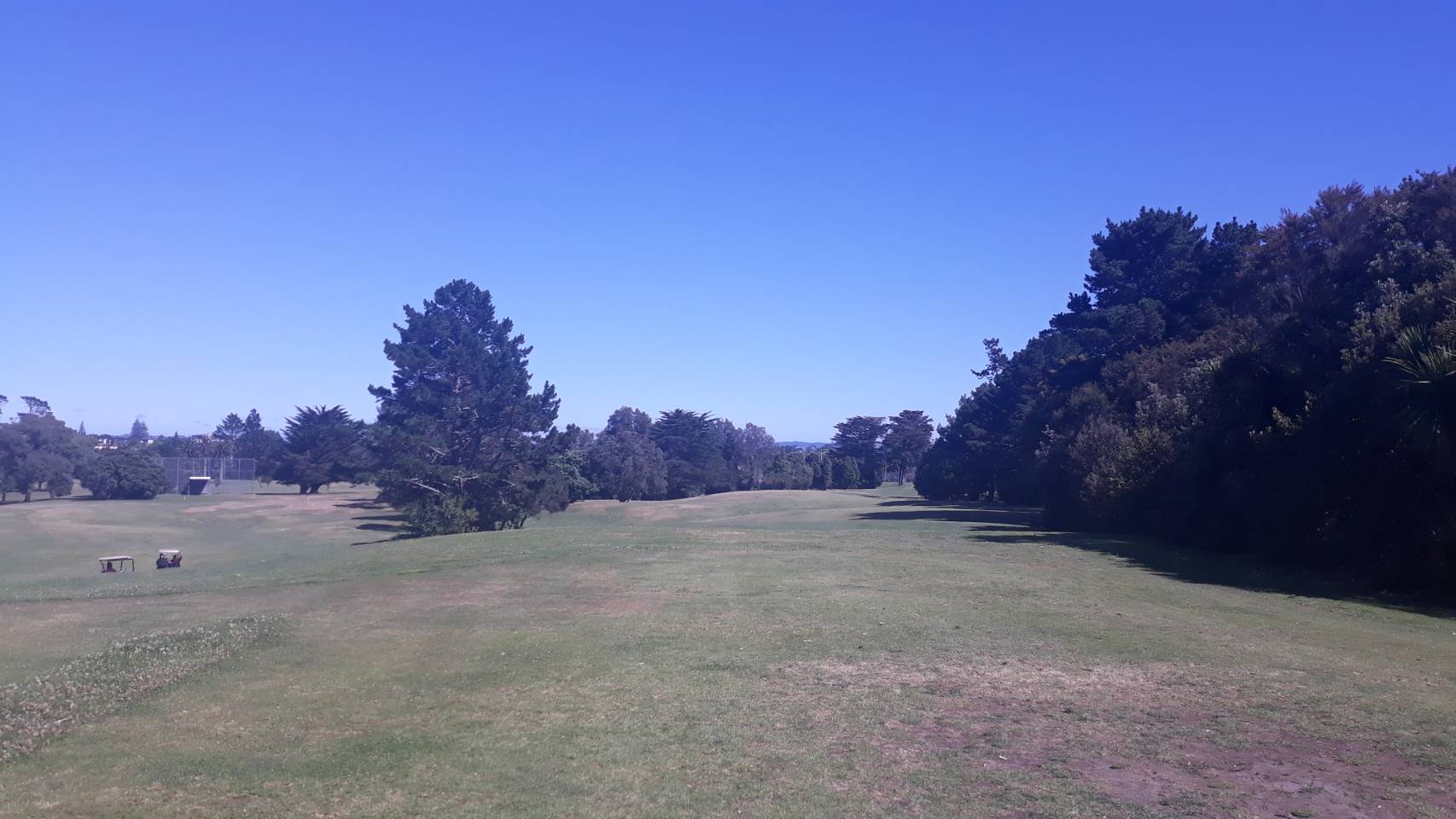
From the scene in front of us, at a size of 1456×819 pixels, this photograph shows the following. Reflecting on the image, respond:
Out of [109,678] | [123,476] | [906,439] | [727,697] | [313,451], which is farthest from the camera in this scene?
[906,439]

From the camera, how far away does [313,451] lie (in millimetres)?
87562

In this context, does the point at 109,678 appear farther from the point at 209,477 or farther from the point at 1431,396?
the point at 209,477

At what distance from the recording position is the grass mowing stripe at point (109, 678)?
33.5 ft

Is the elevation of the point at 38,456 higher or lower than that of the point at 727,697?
higher

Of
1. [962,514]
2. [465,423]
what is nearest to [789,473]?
[465,423]

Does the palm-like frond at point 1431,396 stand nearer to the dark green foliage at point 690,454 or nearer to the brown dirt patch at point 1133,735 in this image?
the brown dirt patch at point 1133,735

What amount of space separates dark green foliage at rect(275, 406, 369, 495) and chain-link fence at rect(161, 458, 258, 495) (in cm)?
484

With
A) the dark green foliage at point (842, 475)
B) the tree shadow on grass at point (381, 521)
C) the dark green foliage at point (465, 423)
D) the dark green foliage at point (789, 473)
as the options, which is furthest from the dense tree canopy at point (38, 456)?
the dark green foliage at point (842, 475)

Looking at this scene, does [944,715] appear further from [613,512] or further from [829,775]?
[613,512]

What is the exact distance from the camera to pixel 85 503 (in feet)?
235

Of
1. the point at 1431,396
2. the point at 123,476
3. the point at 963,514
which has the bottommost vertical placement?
the point at 963,514

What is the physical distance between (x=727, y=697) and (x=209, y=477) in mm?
95151

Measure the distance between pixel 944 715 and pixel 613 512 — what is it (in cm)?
6126

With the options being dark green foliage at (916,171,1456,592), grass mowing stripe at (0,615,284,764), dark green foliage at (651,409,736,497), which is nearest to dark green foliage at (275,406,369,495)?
dark green foliage at (651,409,736,497)
